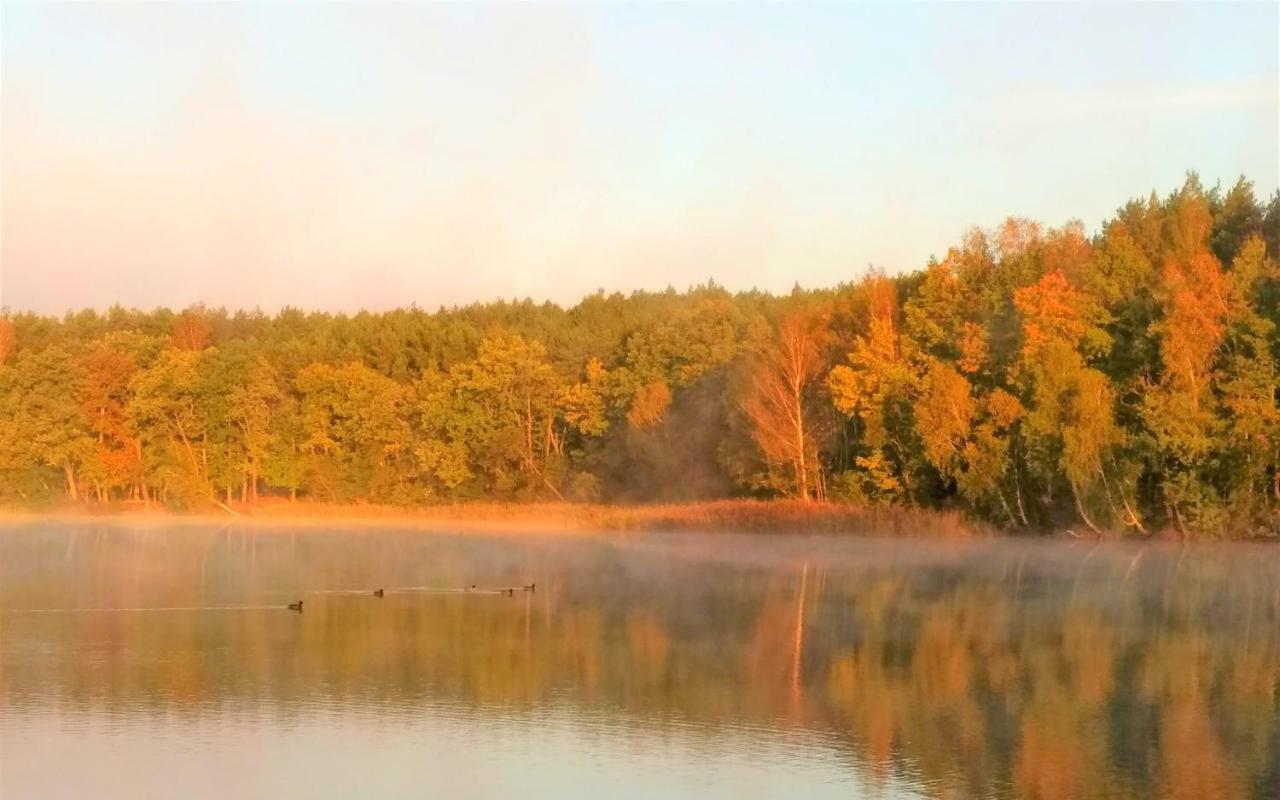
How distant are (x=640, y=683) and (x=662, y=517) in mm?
35459

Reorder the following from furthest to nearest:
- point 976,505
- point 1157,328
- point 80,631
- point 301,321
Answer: point 301,321, point 976,505, point 1157,328, point 80,631

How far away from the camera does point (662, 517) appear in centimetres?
5253

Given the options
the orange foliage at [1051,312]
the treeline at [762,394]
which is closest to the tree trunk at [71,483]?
the treeline at [762,394]

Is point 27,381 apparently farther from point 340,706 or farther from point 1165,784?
point 1165,784

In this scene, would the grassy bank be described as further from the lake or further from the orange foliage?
the lake

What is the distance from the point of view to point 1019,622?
2342cm

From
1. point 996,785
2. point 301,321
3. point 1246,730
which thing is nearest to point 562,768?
point 996,785

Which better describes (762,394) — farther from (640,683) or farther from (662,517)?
(640,683)

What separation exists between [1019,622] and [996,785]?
39.3 ft

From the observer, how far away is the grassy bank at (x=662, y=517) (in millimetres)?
48500

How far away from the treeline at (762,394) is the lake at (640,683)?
1127 cm

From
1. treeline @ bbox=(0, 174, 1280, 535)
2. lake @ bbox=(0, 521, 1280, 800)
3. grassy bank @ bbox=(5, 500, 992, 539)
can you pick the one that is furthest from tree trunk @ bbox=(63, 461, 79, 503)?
lake @ bbox=(0, 521, 1280, 800)

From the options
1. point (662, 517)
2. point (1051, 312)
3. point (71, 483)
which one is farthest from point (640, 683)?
point (71, 483)

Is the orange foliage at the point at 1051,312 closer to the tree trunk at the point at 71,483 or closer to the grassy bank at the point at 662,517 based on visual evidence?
the grassy bank at the point at 662,517
